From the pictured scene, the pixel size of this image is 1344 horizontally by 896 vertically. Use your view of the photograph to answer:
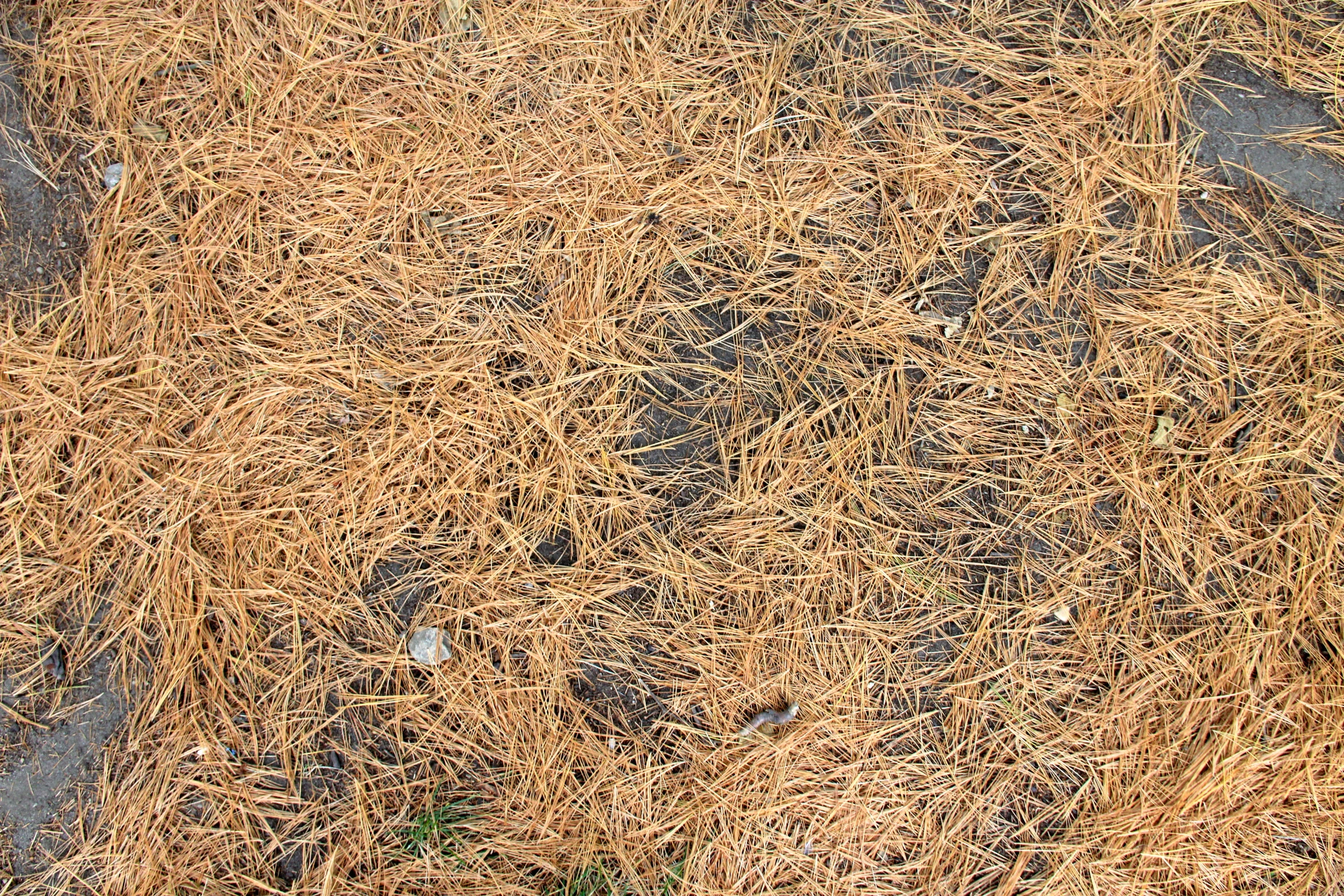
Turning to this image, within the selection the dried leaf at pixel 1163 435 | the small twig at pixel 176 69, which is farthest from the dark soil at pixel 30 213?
the dried leaf at pixel 1163 435

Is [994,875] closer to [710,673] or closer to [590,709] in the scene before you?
[710,673]

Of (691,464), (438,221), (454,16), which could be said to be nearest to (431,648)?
(691,464)

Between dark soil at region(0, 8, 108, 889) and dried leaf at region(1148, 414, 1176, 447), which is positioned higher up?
dried leaf at region(1148, 414, 1176, 447)

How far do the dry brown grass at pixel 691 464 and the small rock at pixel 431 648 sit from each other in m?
0.05

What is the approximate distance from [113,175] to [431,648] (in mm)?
1339

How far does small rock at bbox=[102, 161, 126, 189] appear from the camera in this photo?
173 cm

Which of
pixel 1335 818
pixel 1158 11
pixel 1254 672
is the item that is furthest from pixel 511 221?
pixel 1335 818

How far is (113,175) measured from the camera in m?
1.73

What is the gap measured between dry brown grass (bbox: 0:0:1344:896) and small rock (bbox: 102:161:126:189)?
0.17ft

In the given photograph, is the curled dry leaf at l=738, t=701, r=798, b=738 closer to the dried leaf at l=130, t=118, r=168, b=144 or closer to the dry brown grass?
the dry brown grass

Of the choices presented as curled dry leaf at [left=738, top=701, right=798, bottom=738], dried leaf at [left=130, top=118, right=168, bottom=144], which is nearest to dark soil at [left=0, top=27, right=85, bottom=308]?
dried leaf at [left=130, top=118, right=168, bottom=144]

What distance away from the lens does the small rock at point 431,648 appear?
1605mm

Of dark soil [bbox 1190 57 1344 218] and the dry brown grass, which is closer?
the dry brown grass

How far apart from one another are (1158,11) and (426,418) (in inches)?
78.1
